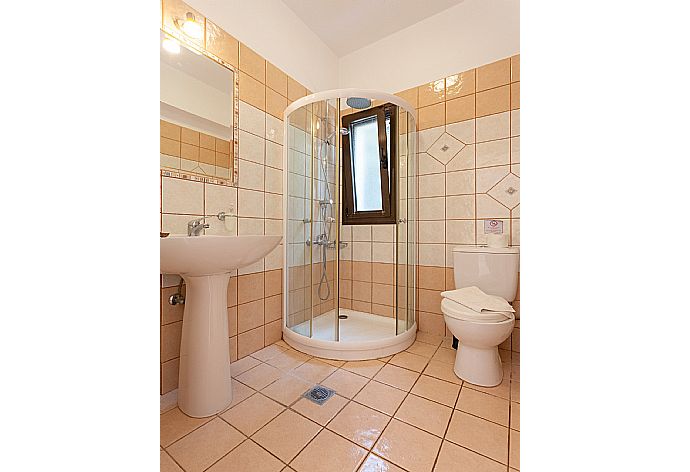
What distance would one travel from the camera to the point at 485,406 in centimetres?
134

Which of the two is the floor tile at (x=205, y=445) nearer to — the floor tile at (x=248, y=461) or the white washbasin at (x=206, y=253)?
the floor tile at (x=248, y=461)

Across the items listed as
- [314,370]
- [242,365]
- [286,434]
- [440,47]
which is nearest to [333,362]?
[314,370]

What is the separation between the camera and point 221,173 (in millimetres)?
1680

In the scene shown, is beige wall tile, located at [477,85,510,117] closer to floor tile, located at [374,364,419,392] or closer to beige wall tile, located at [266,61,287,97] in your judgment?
beige wall tile, located at [266,61,287,97]

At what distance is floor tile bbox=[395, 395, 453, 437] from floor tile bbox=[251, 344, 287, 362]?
900 mm

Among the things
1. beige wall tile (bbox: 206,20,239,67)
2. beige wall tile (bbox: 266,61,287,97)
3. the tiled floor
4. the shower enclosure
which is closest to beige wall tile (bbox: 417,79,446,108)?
the shower enclosure

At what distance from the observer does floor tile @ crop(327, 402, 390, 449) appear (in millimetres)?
1133

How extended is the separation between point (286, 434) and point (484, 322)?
3.53 ft

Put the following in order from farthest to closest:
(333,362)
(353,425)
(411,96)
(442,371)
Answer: (411,96) → (333,362) → (442,371) → (353,425)

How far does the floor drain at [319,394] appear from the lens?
1.38 m

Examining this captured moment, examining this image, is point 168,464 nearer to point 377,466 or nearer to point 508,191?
point 377,466

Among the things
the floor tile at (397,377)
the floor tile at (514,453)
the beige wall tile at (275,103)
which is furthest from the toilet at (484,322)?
the beige wall tile at (275,103)
